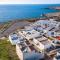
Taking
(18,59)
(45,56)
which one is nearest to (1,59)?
(18,59)

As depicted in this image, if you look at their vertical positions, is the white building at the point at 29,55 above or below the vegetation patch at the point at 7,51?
above

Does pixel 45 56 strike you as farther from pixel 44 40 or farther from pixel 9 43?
pixel 9 43

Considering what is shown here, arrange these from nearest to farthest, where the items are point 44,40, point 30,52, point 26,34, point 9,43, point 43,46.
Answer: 1. point 30,52
2. point 43,46
3. point 44,40
4. point 9,43
5. point 26,34

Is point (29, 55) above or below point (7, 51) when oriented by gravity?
above

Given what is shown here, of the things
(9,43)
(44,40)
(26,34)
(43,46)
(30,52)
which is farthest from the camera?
(26,34)

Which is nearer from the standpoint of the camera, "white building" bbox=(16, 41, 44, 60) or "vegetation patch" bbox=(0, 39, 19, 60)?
"white building" bbox=(16, 41, 44, 60)

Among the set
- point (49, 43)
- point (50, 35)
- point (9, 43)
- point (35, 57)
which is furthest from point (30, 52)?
point (50, 35)

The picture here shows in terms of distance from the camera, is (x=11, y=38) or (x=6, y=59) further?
(x=11, y=38)

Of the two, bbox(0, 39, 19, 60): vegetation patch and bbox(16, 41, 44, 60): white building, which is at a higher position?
bbox(16, 41, 44, 60): white building

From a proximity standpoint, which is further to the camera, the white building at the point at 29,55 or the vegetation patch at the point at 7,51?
the vegetation patch at the point at 7,51

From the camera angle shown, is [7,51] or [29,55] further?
[7,51]
